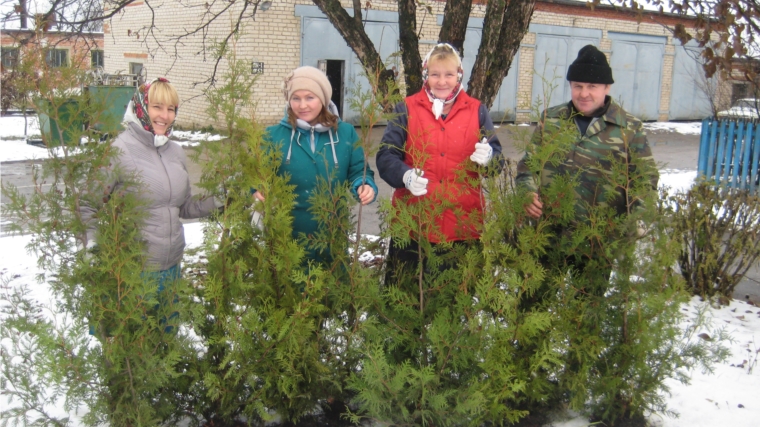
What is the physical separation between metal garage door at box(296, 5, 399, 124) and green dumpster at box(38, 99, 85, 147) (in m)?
13.5

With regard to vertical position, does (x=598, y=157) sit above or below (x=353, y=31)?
below

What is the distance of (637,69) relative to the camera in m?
23.3

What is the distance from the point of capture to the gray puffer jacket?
2.81m

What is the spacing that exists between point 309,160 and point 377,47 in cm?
1466

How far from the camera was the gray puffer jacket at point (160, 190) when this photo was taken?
9.21ft

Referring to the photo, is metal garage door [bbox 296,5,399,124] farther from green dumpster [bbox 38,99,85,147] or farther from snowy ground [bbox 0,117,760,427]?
green dumpster [bbox 38,99,85,147]

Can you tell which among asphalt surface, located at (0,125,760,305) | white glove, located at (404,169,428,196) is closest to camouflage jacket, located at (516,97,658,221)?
asphalt surface, located at (0,125,760,305)

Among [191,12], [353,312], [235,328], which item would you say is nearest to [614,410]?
[353,312]

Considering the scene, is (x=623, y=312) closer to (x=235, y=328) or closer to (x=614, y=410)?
(x=614, y=410)

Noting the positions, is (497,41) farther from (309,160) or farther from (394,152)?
(309,160)

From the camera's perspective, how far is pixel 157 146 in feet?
9.53

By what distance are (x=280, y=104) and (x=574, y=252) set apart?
14208mm

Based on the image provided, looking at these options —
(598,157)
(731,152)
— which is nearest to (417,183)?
(598,157)

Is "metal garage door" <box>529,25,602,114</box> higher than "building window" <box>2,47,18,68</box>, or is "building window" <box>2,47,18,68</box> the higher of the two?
"metal garage door" <box>529,25,602,114</box>
